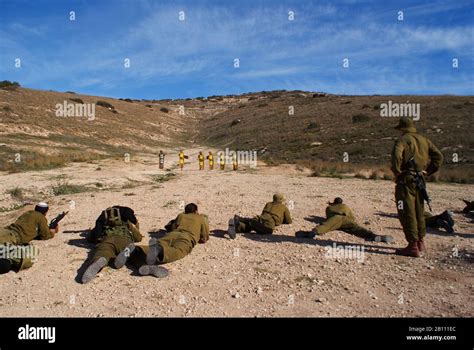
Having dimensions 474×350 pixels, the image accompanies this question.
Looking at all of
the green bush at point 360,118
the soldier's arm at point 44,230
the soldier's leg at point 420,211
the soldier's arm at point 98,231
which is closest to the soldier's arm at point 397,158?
the soldier's leg at point 420,211

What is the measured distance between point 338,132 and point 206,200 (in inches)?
1148

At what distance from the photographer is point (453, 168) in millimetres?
21781

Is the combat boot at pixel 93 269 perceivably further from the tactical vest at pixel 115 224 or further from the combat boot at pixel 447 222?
the combat boot at pixel 447 222

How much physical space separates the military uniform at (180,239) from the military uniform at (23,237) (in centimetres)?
173

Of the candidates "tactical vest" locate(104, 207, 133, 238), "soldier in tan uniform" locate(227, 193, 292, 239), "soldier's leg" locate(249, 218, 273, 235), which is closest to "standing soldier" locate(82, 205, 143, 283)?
"tactical vest" locate(104, 207, 133, 238)

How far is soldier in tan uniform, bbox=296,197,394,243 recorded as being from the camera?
8021 mm

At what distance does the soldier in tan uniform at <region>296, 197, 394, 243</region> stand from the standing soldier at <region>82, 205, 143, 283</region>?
3246 millimetres

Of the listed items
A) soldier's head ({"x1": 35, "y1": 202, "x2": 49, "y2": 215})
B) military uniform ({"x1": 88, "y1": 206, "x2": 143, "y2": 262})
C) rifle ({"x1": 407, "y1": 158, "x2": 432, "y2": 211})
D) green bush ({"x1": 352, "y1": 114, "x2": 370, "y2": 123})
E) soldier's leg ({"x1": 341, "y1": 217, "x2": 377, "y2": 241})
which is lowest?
A: soldier's leg ({"x1": 341, "y1": 217, "x2": 377, "y2": 241})

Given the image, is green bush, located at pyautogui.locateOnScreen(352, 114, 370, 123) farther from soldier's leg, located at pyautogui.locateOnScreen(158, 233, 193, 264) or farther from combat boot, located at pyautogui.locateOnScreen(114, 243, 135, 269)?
combat boot, located at pyautogui.locateOnScreen(114, 243, 135, 269)

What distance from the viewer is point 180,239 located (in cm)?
695

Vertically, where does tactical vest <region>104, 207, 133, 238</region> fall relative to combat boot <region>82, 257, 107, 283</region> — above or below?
above

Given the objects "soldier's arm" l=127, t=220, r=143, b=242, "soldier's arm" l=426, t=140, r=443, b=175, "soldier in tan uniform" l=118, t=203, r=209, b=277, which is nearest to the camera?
"soldier in tan uniform" l=118, t=203, r=209, b=277

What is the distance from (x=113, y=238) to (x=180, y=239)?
1.09m

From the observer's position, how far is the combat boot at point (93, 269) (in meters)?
5.87
